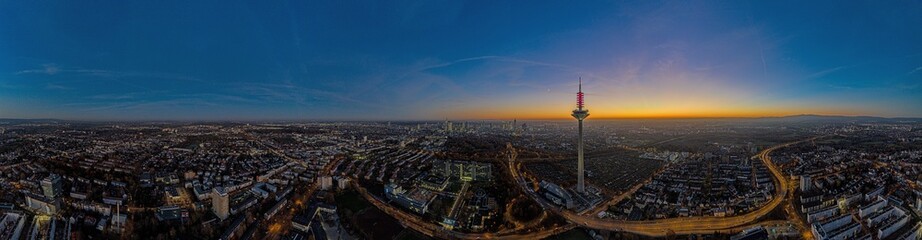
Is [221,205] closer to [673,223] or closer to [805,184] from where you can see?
[673,223]

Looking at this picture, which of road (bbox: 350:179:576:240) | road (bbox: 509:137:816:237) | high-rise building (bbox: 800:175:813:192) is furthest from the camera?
high-rise building (bbox: 800:175:813:192)

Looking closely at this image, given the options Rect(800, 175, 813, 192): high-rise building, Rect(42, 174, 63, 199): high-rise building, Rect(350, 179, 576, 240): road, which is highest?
Rect(42, 174, 63, 199): high-rise building

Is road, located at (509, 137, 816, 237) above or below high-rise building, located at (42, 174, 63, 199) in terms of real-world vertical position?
below

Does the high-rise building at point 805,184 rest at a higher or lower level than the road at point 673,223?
higher

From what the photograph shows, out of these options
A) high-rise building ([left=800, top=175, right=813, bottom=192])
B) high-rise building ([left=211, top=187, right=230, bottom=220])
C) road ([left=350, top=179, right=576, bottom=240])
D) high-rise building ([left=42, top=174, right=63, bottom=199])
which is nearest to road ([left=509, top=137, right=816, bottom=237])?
road ([left=350, top=179, right=576, bottom=240])

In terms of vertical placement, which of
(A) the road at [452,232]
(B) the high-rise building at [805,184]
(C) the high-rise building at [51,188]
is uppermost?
(C) the high-rise building at [51,188]

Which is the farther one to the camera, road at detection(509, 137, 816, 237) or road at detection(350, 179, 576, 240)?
road at detection(509, 137, 816, 237)

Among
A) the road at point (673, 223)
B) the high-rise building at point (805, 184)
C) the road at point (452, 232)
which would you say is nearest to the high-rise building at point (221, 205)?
the road at point (452, 232)

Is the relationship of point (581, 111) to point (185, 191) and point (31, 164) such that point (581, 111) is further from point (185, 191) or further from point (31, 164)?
point (31, 164)

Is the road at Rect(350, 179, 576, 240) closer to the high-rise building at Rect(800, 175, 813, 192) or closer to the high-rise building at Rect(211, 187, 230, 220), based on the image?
the high-rise building at Rect(211, 187, 230, 220)

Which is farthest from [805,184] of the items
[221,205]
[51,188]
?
[51,188]

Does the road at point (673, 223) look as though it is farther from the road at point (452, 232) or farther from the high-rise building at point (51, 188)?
the high-rise building at point (51, 188)

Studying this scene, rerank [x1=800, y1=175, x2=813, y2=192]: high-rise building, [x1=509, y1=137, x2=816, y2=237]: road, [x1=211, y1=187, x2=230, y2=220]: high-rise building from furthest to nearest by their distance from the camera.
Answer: [x1=800, y1=175, x2=813, y2=192]: high-rise building < [x1=211, y1=187, x2=230, y2=220]: high-rise building < [x1=509, y1=137, x2=816, y2=237]: road

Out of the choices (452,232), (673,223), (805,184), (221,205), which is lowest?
(452,232)
